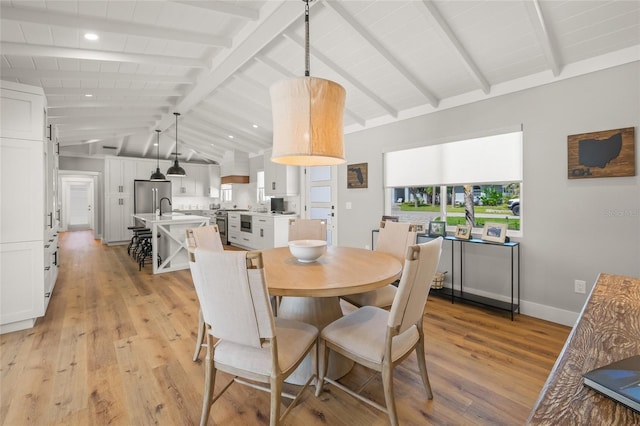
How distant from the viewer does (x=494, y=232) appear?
316 centimetres

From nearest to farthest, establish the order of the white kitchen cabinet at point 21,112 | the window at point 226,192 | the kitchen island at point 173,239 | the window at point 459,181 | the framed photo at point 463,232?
1. the white kitchen cabinet at point 21,112
2. the window at point 459,181
3. the framed photo at point 463,232
4. the kitchen island at point 173,239
5. the window at point 226,192

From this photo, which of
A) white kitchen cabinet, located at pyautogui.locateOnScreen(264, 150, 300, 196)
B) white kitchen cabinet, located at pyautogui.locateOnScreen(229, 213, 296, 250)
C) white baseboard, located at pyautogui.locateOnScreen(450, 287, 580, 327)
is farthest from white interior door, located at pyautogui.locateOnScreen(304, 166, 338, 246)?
white baseboard, located at pyautogui.locateOnScreen(450, 287, 580, 327)

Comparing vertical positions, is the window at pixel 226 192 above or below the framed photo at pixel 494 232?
above

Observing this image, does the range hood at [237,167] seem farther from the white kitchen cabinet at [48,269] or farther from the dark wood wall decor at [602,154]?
the dark wood wall decor at [602,154]

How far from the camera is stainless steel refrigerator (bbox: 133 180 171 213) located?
26.5 feet

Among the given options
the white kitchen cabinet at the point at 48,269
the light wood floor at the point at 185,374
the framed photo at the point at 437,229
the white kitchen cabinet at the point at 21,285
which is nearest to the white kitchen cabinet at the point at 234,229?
the white kitchen cabinet at the point at 48,269

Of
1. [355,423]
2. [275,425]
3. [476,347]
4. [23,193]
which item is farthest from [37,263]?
[476,347]

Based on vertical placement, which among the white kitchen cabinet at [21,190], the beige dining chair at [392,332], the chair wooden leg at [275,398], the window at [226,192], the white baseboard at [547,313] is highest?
the window at [226,192]

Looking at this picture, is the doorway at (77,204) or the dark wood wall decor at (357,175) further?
the doorway at (77,204)

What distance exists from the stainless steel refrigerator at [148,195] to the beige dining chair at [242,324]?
800 cm

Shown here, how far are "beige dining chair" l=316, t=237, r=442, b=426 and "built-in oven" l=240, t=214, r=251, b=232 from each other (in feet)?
17.7

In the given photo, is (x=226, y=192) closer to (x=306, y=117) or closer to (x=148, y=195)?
(x=148, y=195)

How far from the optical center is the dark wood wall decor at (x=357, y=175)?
4.55m

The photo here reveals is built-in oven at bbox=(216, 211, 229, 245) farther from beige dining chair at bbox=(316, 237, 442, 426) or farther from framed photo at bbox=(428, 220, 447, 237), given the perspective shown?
beige dining chair at bbox=(316, 237, 442, 426)
